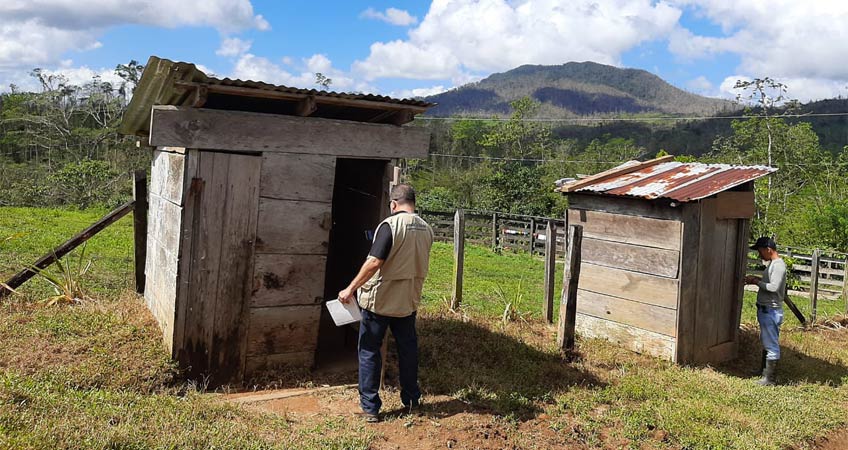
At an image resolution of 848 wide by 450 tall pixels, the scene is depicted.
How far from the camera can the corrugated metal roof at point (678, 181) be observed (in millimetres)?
7387

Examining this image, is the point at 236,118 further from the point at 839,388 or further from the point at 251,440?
the point at 839,388

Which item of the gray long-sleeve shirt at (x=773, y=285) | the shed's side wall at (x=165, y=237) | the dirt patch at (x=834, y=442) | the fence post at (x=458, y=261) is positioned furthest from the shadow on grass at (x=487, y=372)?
the gray long-sleeve shirt at (x=773, y=285)

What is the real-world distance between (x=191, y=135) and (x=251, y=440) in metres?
2.65

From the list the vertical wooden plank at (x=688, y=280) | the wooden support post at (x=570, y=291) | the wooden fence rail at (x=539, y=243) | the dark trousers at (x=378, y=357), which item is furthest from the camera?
the wooden fence rail at (x=539, y=243)

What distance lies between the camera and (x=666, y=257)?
24.6 ft

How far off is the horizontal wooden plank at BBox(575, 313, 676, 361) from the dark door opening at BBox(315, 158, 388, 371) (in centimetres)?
299

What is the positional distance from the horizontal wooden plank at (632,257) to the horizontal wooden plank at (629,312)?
42 cm

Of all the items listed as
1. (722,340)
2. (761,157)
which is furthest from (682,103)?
(722,340)

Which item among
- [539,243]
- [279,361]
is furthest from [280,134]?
[539,243]

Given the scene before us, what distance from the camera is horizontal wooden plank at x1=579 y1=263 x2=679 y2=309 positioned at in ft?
24.6

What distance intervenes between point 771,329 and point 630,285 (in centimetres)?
160

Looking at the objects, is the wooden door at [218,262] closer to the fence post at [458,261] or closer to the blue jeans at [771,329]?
the fence post at [458,261]

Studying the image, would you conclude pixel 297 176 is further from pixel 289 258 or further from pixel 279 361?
pixel 279 361

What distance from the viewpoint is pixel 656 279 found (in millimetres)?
7605
